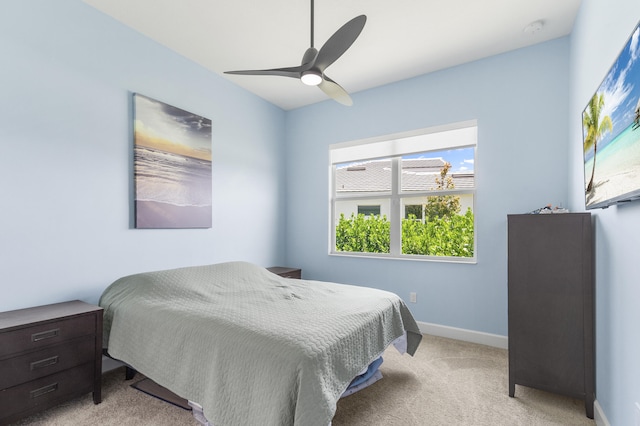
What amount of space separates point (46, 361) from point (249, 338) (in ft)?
4.20

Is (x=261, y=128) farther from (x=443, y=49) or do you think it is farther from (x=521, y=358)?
(x=521, y=358)

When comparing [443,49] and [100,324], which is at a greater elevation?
[443,49]

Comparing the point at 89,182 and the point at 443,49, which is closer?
the point at 89,182

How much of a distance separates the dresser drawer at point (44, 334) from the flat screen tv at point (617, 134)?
2885mm

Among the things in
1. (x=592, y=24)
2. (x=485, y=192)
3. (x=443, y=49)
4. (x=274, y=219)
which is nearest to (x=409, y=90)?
(x=443, y=49)

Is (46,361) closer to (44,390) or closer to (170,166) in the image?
(44,390)

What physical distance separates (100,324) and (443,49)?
3478 millimetres

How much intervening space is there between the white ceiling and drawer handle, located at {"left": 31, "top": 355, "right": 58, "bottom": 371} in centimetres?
243

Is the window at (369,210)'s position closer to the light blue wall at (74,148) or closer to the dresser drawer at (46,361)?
the light blue wall at (74,148)

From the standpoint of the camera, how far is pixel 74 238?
2270 millimetres

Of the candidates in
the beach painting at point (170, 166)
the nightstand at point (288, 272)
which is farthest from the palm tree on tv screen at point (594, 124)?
the beach painting at point (170, 166)

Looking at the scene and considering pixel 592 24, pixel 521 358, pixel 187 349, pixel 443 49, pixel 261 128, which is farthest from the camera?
pixel 261 128

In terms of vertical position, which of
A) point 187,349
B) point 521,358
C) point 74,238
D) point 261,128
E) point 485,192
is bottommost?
point 521,358

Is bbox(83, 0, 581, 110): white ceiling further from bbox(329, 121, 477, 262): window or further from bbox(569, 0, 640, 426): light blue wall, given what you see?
bbox(329, 121, 477, 262): window
